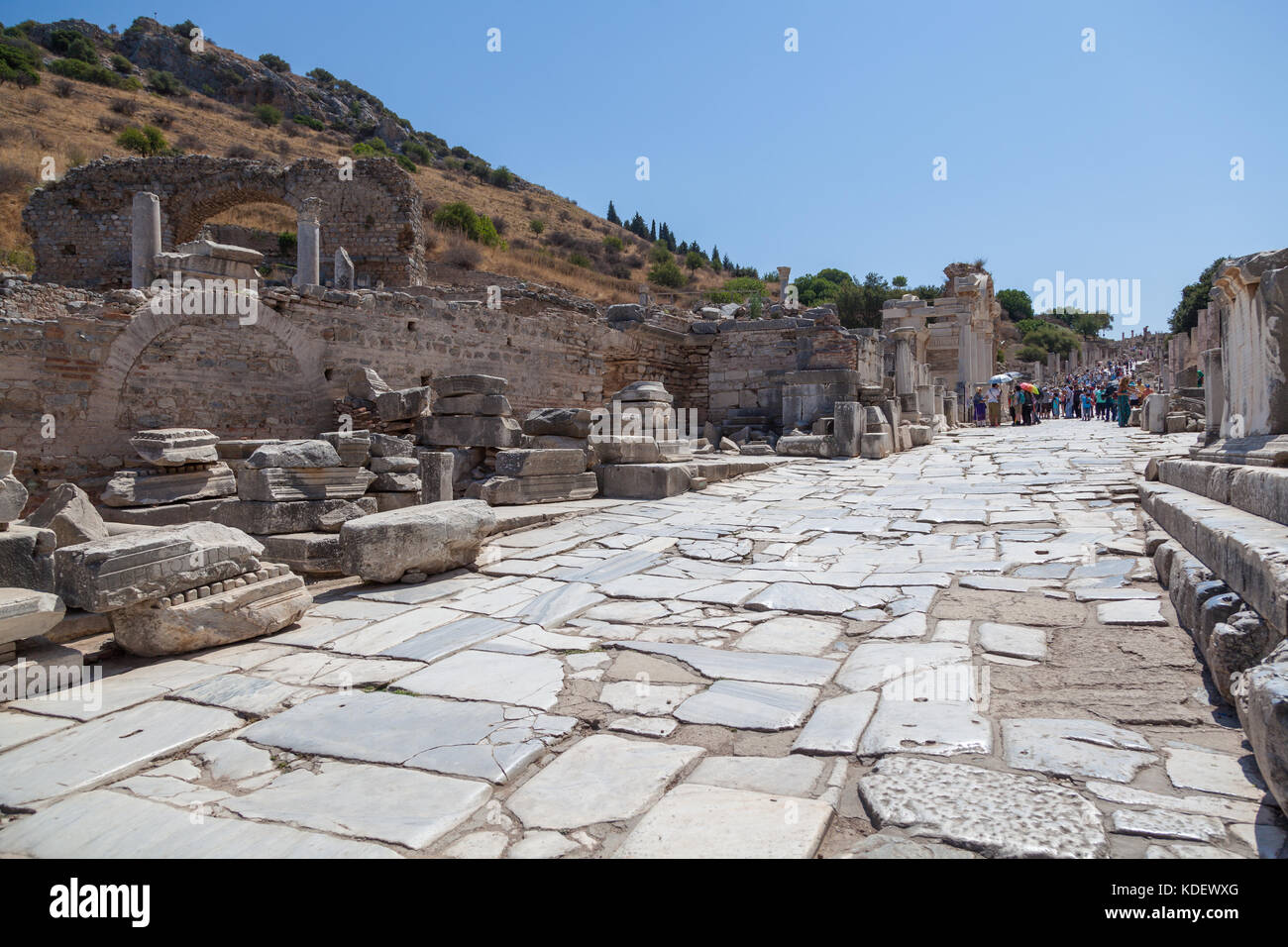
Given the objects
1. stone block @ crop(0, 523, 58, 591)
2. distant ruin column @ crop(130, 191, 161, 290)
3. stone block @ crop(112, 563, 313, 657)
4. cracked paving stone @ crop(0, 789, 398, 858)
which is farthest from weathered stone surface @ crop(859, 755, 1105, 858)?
distant ruin column @ crop(130, 191, 161, 290)

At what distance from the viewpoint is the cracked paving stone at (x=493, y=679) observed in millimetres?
3293

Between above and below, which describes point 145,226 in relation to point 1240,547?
above

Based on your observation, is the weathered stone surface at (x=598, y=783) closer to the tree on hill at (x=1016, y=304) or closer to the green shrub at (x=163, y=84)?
the green shrub at (x=163, y=84)

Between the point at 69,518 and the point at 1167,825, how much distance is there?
239 inches

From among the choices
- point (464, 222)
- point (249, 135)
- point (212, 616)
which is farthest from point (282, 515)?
point (249, 135)

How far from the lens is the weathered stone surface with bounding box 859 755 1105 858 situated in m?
1.96

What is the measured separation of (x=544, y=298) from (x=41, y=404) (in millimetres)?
11473

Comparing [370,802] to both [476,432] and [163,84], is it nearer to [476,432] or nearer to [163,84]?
[476,432]

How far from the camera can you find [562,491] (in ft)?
28.8

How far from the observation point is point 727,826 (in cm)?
214

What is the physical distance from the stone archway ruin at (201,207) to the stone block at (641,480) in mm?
15904

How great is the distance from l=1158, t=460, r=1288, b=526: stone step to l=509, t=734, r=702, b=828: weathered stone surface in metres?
3.04
